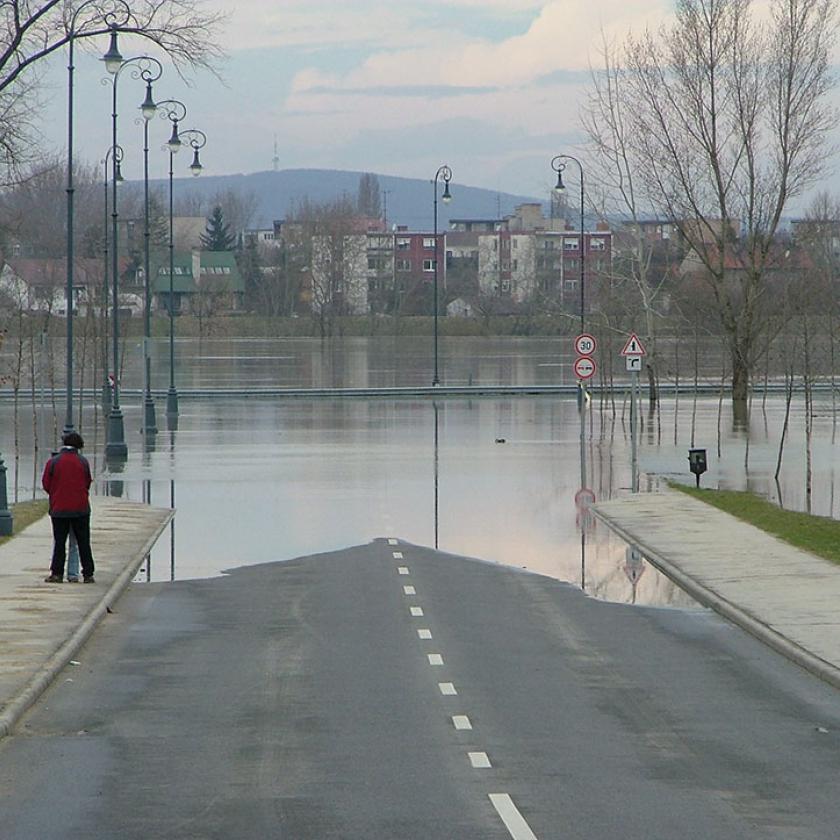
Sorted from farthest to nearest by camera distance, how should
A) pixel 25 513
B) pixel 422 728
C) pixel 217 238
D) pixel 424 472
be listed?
pixel 217 238, pixel 424 472, pixel 25 513, pixel 422 728

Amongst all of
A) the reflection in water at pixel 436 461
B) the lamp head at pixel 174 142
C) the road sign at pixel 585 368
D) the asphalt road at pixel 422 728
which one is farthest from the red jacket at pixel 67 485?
the lamp head at pixel 174 142

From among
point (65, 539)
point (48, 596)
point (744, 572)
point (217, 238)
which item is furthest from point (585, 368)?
point (217, 238)

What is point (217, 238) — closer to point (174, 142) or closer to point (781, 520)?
point (174, 142)

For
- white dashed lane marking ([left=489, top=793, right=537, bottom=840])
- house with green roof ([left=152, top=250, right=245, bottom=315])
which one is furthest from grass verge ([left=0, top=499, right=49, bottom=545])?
house with green roof ([left=152, top=250, right=245, bottom=315])

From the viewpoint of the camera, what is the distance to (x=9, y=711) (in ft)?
39.8

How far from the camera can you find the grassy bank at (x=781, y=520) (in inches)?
870

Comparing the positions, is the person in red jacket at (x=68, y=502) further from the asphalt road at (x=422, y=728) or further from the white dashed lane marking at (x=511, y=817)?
the white dashed lane marking at (x=511, y=817)

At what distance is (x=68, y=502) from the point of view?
19.1m

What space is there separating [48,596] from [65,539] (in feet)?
4.02

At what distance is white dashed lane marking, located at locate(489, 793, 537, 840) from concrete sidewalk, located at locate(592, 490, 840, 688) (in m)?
4.69

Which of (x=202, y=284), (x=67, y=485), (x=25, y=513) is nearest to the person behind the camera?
(x=67, y=485)

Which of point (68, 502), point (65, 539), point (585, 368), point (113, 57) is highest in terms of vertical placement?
point (113, 57)

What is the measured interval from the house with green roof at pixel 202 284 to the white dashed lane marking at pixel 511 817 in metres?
144

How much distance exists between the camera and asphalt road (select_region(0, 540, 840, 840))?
31.1ft
